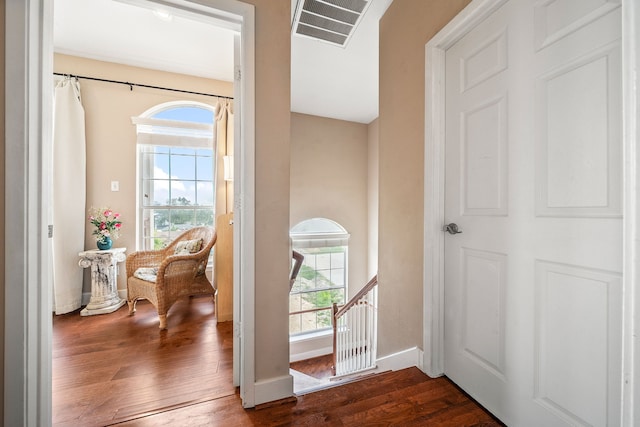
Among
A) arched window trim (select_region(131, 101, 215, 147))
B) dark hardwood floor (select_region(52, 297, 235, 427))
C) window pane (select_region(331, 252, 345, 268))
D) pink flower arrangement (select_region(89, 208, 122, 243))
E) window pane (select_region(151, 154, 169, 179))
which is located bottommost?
dark hardwood floor (select_region(52, 297, 235, 427))

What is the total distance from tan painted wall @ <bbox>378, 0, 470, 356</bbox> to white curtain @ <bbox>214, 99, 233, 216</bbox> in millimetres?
2045

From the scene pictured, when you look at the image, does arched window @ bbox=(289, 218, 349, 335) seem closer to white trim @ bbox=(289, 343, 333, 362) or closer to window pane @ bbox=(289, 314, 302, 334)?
window pane @ bbox=(289, 314, 302, 334)

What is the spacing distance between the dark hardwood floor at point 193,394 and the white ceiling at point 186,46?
264 cm

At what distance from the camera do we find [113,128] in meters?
3.03

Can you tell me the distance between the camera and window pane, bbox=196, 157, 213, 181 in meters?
3.48


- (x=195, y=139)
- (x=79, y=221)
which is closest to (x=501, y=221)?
(x=195, y=139)

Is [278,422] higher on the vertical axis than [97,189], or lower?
lower

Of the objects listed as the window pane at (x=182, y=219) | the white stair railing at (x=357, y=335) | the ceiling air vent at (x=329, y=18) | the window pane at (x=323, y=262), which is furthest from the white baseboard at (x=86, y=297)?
the ceiling air vent at (x=329, y=18)

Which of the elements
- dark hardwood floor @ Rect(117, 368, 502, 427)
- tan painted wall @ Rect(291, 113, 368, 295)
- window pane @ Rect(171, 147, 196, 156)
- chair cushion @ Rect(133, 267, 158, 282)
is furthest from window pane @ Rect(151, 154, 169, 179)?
dark hardwood floor @ Rect(117, 368, 502, 427)

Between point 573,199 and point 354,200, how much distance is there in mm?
3937

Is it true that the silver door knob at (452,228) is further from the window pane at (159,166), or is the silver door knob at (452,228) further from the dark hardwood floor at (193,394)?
the window pane at (159,166)

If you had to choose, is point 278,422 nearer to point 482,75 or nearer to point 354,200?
→ point 482,75

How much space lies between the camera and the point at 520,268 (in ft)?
3.67

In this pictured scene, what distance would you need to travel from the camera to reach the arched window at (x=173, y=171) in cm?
321
